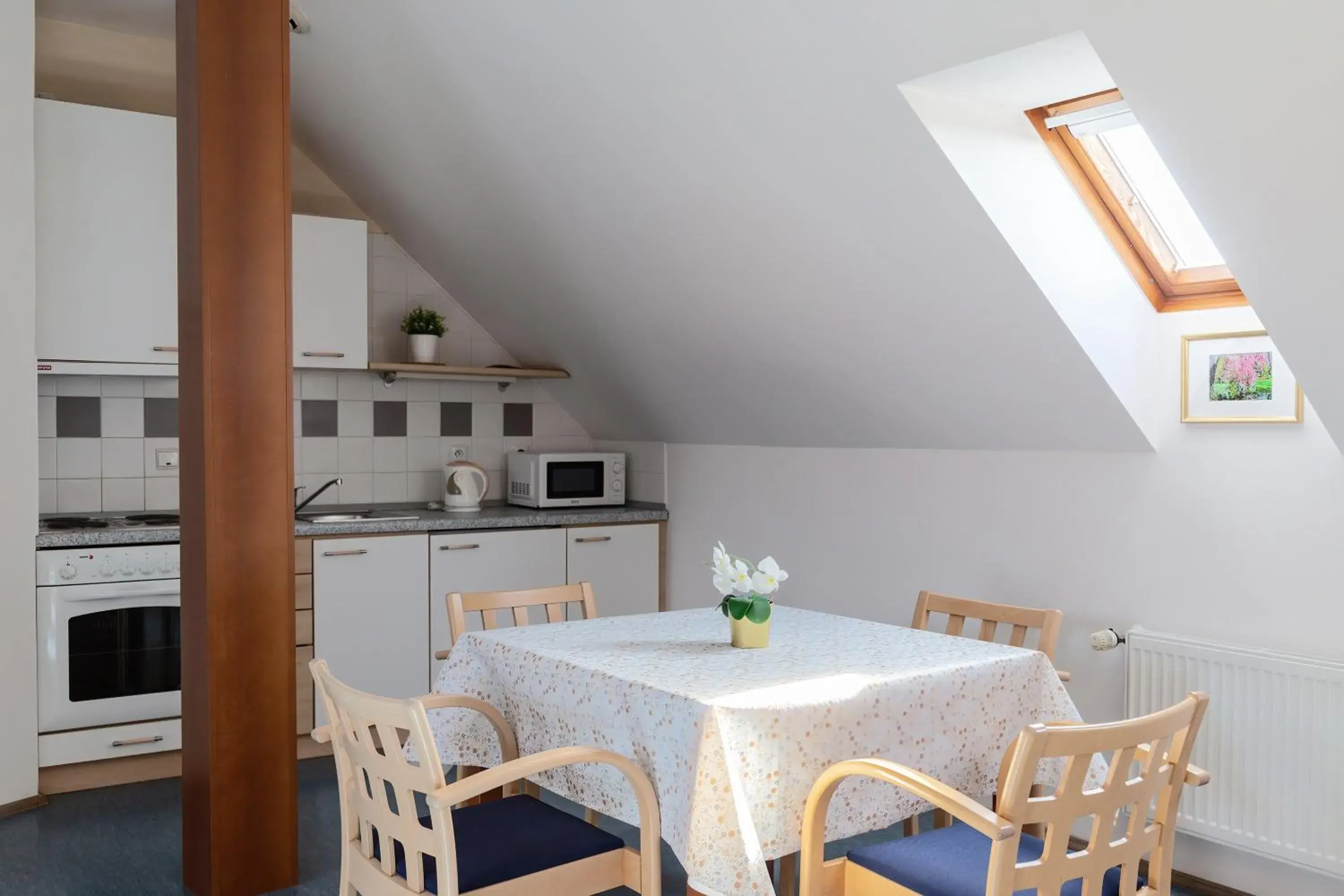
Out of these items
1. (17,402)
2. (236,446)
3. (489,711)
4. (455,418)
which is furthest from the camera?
(455,418)

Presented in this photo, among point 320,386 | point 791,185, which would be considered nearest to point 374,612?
point 320,386

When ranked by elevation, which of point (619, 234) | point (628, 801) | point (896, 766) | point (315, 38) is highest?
point (315, 38)

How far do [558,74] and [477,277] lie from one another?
5.43 ft

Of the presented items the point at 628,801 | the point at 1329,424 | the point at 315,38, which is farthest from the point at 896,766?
the point at 315,38

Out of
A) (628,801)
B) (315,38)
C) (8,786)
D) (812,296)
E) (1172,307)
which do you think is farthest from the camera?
(315,38)

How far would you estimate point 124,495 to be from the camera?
4480 mm

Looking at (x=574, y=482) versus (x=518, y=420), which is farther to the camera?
(x=518, y=420)

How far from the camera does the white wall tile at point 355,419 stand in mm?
4988

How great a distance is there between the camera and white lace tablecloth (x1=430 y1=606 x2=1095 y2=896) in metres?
2.03

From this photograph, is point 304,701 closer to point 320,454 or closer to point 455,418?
point 320,454

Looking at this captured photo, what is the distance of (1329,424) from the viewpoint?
2.67 metres

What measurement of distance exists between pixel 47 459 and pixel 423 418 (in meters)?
1.51

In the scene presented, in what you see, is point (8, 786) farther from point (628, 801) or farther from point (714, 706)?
point (714, 706)

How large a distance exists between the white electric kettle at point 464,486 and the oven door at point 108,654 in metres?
1.27
